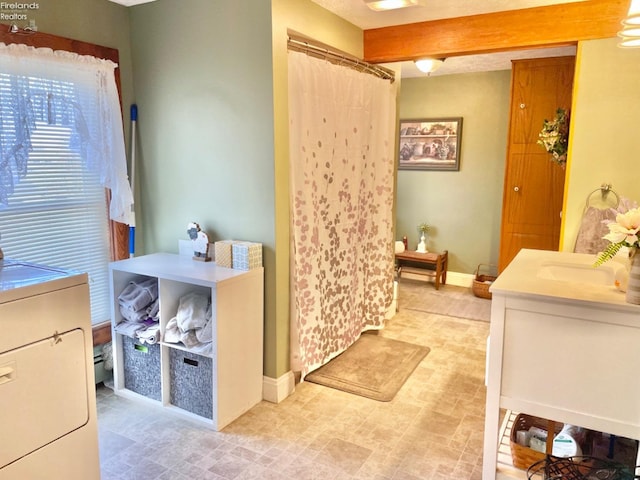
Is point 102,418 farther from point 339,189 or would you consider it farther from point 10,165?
point 339,189

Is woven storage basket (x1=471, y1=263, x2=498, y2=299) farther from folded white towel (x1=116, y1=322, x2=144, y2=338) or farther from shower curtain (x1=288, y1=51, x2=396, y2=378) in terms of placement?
folded white towel (x1=116, y1=322, x2=144, y2=338)

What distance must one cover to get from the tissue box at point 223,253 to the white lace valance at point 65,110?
72 centimetres

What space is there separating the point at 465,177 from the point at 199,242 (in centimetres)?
339

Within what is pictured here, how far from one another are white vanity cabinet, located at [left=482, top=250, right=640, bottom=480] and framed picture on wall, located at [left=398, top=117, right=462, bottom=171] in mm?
3499

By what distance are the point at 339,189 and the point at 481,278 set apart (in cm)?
250

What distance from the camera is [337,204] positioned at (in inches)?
126

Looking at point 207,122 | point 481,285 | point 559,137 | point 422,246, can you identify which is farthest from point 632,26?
point 422,246

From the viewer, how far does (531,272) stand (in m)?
2.10

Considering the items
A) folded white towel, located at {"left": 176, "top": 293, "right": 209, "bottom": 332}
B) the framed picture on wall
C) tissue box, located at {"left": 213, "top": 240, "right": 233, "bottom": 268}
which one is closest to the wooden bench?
the framed picture on wall

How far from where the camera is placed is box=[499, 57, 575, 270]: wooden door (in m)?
4.23

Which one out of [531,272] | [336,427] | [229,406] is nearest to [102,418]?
[229,406]

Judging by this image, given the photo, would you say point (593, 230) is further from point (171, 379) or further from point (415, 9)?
point (171, 379)

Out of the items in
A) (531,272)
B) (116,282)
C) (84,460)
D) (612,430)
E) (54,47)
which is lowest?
(84,460)

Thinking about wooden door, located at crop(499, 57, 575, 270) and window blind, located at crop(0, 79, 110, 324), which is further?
wooden door, located at crop(499, 57, 575, 270)
